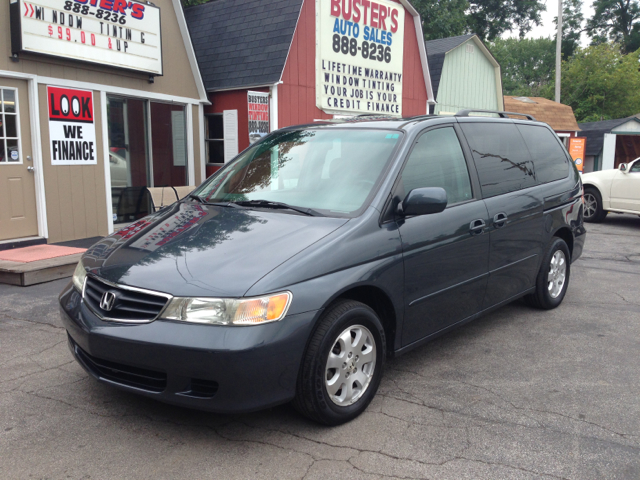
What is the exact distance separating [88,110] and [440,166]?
6.77 metres

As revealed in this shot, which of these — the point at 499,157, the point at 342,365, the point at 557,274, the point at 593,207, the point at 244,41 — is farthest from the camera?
the point at 593,207

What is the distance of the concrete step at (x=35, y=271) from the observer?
6574 millimetres

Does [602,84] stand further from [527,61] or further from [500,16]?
[527,61]

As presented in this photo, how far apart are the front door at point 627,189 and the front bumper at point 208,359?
1125cm

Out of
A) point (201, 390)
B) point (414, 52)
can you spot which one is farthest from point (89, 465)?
point (414, 52)

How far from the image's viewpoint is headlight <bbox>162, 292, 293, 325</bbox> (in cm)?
293

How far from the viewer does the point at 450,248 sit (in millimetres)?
4125

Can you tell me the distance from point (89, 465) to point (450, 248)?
8.46 feet

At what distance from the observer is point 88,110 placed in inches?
363

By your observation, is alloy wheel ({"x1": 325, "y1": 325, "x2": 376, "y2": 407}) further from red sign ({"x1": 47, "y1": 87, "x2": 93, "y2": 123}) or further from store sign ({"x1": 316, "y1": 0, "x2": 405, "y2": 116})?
store sign ({"x1": 316, "y1": 0, "x2": 405, "y2": 116})

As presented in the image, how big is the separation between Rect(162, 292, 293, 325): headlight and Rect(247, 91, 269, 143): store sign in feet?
25.1

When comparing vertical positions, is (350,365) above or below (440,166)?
below

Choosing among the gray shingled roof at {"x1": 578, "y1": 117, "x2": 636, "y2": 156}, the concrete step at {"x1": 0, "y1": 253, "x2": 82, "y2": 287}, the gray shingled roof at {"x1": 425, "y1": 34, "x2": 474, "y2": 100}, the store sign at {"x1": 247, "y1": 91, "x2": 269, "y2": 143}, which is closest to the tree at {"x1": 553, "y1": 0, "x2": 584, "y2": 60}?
the gray shingled roof at {"x1": 578, "y1": 117, "x2": 636, "y2": 156}

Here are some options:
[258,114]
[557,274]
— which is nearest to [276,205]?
[557,274]
